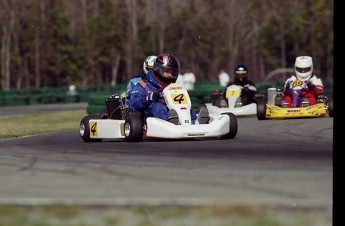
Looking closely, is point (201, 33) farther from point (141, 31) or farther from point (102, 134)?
point (102, 134)

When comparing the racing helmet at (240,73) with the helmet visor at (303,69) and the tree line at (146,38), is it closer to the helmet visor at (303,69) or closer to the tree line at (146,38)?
the helmet visor at (303,69)

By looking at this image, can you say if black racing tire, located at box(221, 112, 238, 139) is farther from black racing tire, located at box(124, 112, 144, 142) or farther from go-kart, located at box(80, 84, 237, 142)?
black racing tire, located at box(124, 112, 144, 142)

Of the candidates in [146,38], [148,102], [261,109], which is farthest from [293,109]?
[146,38]

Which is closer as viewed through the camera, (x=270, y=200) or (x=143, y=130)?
(x=270, y=200)

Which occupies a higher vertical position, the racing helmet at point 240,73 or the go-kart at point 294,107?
the racing helmet at point 240,73

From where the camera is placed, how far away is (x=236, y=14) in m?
102

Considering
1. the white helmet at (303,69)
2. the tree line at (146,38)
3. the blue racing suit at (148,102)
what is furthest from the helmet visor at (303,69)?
the tree line at (146,38)

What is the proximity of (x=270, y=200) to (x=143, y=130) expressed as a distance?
611 centimetres

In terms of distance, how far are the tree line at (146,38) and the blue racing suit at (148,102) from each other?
59.9m

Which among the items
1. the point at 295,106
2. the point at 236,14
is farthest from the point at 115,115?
the point at 236,14

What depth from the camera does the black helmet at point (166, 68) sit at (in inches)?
524

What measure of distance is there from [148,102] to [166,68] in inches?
22.4

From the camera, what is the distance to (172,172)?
9.02 m

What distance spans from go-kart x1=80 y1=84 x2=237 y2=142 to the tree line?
196 ft
